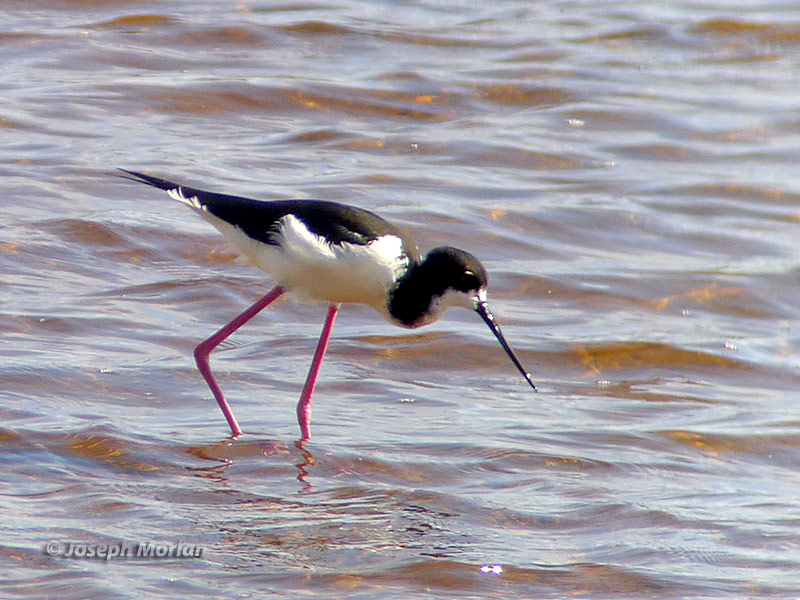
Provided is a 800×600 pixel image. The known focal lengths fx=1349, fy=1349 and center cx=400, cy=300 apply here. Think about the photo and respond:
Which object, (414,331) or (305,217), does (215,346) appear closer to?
(305,217)

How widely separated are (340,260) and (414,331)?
1406mm

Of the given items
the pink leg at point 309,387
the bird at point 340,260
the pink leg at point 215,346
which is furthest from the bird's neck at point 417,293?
the pink leg at point 215,346

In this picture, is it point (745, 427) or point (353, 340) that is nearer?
point (745, 427)

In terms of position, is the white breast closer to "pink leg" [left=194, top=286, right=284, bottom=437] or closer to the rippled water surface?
"pink leg" [left=194, top=286, right=284, bottom=437]

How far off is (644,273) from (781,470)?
2.48m

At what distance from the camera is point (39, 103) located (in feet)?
31.1

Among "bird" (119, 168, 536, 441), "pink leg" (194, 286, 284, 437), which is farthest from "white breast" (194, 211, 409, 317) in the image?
"pink leg" (194, 286, 284, 437)

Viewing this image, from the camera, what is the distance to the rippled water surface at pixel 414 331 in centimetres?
437

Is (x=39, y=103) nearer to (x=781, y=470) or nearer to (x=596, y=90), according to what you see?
(x=596, y=90)

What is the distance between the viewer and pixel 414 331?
6.68 metres

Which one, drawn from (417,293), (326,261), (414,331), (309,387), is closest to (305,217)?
(326,261)

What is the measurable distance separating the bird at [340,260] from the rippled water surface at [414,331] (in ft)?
1.57

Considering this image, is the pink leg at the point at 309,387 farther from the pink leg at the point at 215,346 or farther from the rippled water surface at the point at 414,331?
the pink leg at the point at 215,346

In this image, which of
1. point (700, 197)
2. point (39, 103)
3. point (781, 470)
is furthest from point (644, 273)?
point (39, 103)
